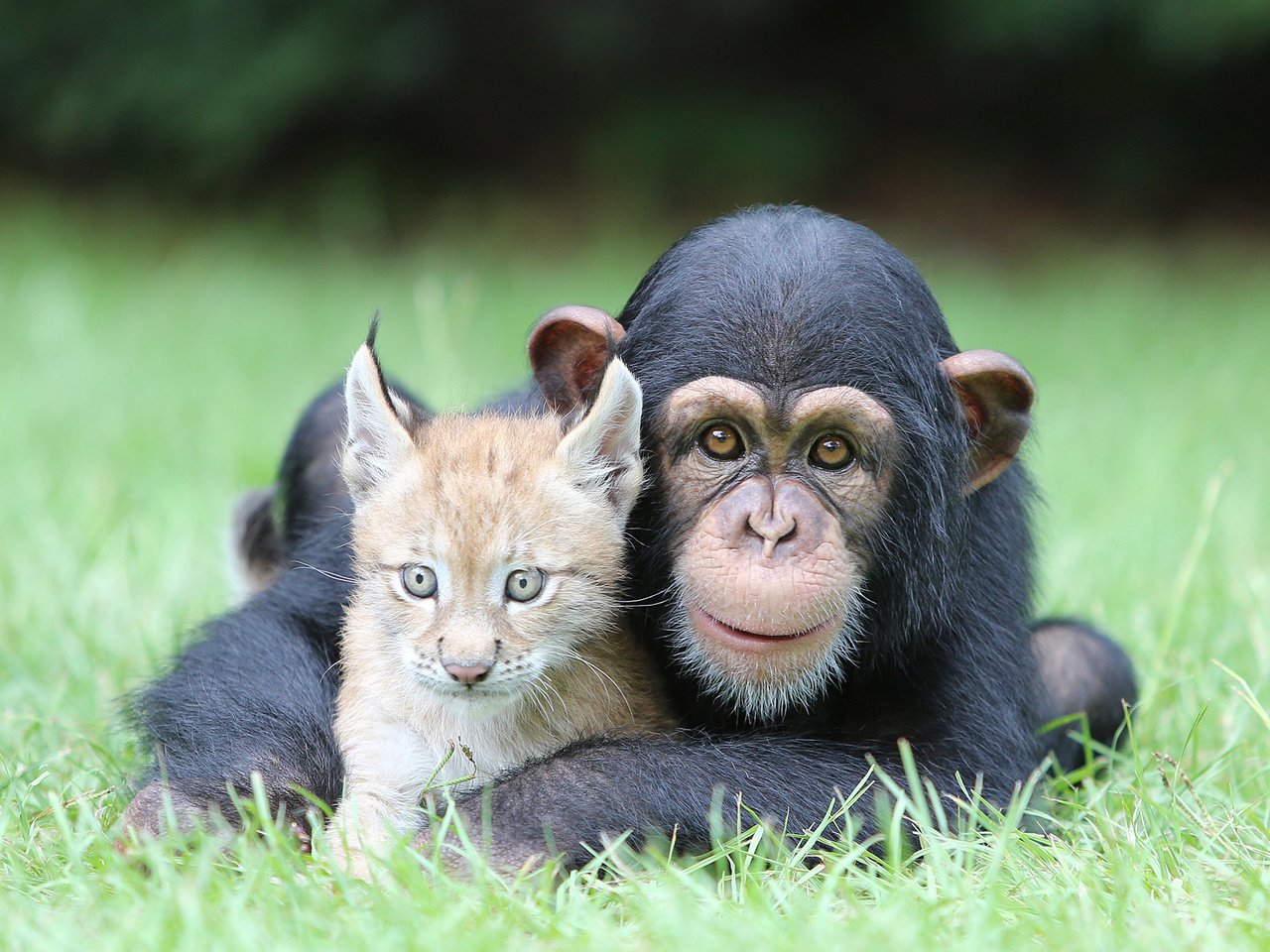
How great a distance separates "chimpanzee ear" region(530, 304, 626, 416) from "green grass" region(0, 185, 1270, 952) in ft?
4.48

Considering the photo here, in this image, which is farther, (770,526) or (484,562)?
(770,526)

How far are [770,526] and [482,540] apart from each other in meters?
0.68

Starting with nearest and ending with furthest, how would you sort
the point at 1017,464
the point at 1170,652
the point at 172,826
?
1. the point at 172,826
2. the point at 1017,464
3. the point at 1170,652

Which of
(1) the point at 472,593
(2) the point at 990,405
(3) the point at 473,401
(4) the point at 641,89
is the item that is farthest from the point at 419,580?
(4) the point at 641,89

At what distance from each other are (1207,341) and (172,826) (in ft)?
32.4

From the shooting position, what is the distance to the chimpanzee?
11.7 ft

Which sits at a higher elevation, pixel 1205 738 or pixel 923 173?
pixel 923 173

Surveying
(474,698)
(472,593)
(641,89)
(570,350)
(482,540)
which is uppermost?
(641,89)

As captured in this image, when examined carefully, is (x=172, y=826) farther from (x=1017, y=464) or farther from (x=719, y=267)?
(x=1017, y=464)

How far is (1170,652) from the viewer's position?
5.40 m

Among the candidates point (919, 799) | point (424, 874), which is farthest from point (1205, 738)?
point (424, 874)

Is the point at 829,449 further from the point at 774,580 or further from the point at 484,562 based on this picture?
the point at 484,562

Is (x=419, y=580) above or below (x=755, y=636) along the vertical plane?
above

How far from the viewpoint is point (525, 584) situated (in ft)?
11.3
